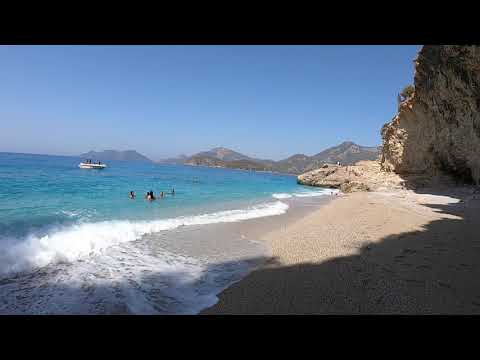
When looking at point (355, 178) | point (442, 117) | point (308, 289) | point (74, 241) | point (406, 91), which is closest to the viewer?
point (308, 289)

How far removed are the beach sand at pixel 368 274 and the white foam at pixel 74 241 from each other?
201 inches

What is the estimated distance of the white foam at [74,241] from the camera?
679 centimetres

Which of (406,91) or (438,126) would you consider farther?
(406,91)

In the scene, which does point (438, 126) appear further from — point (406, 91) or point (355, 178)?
point (355, 178)

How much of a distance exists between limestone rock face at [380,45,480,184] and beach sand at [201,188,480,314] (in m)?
14.9

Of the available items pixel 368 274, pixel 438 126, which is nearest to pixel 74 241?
pixel 368 274

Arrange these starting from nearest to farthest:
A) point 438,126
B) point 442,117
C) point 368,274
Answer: point 368,274, point 442,117, point 438,126

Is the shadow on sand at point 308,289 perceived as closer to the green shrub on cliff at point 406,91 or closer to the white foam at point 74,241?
the white foam at point 74,241

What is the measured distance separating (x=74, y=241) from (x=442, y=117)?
29578 mm

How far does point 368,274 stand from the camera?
571 centimetres

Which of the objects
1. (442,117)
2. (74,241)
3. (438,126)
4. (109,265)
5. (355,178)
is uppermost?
(442,117)

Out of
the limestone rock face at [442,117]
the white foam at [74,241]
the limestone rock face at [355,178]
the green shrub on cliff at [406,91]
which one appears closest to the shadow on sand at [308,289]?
the white foam at [74,241]

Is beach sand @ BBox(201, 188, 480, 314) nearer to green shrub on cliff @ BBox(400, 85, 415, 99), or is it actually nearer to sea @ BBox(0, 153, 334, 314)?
sea @ BBox(0, 153, 334, 314)
